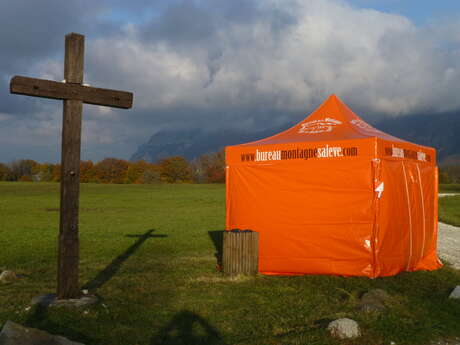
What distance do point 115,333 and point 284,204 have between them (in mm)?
4821

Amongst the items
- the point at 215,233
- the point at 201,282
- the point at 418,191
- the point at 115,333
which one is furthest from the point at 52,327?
the point at 215,233

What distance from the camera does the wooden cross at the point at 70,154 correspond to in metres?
6.23

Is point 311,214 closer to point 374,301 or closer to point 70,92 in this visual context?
point 374,301

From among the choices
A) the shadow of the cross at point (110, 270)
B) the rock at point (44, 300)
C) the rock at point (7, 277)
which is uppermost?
the rock at point (44, 300)

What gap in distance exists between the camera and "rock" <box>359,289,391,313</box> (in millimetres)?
6260

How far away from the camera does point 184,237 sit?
15.5m

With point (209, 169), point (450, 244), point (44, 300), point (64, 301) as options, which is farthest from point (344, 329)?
point (209, 169)

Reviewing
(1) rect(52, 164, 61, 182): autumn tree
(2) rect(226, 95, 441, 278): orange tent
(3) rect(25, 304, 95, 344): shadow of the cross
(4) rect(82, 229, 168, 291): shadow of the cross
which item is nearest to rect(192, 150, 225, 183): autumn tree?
(1) rect(52, 164, 61, 182): autumn tree

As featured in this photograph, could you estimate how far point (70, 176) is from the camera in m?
6.24

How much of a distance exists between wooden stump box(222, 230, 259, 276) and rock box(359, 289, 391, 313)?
2438 millimetres

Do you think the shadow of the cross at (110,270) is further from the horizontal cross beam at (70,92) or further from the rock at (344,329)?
the rock at (344,329)

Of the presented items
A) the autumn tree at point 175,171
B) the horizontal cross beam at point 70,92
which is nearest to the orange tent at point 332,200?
the horizontal cross beam at point 70,92

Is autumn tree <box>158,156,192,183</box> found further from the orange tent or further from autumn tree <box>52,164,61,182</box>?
the orange tent

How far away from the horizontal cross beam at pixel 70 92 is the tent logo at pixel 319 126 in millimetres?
4563
